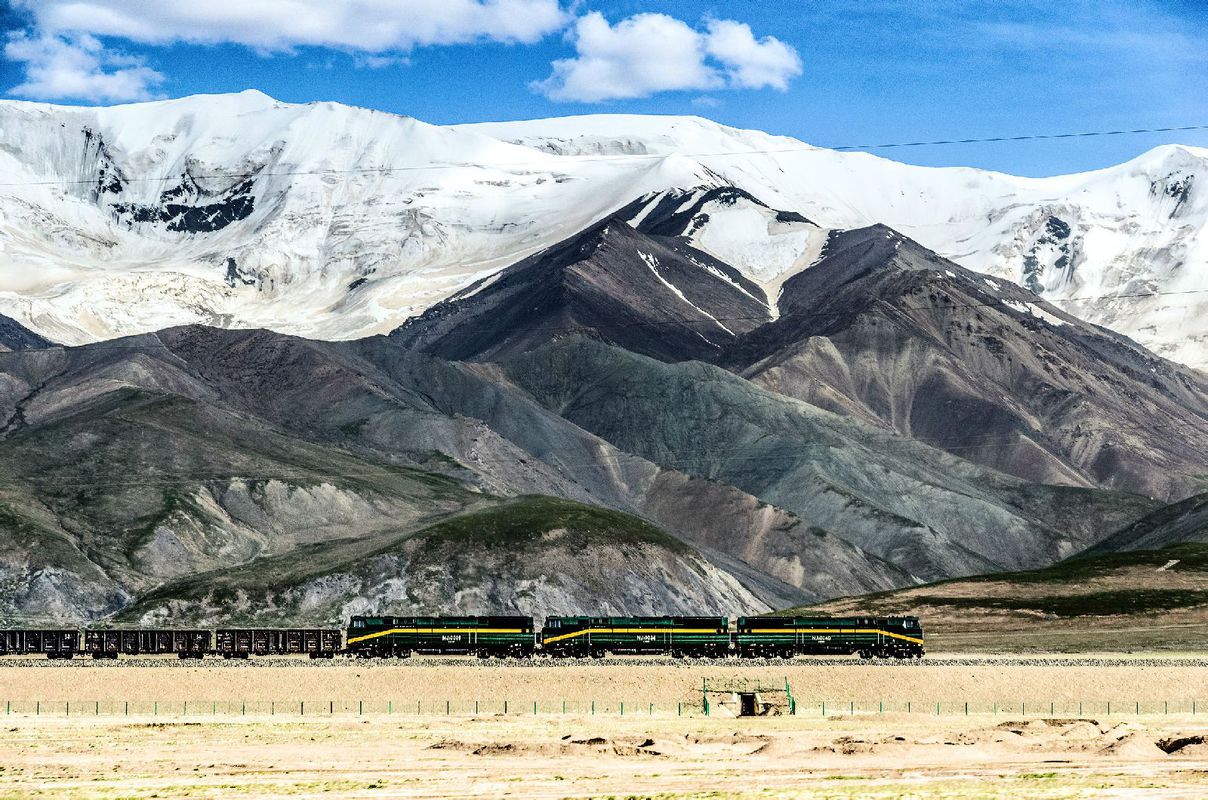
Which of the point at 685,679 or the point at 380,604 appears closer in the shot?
the point at 685,679

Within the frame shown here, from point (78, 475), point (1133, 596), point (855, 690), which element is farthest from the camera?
point (78, 475)

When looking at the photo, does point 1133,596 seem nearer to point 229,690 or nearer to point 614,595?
point 614,595

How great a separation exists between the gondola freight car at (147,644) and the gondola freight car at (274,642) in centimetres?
128

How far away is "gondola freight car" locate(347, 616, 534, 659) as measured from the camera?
9519cm

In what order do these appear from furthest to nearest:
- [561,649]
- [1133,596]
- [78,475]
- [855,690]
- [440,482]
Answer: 1. [440,482]
2. [78,475]
3. [1133,596]
4. [561,649]
5. [855,690]

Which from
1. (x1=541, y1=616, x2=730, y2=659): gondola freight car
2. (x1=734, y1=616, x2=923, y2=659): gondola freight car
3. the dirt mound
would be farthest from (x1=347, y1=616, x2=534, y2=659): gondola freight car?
the dirt mound

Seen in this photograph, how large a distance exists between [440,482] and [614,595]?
50545mm

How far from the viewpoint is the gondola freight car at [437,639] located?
9519cm

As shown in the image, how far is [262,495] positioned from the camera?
175250 mm

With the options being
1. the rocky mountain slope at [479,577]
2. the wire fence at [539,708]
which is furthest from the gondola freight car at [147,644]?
the rocky mountain slope at [479,577]

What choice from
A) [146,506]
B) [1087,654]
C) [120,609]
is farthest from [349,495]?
[1087,654]

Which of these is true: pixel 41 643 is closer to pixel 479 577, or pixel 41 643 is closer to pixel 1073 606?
pixel 479 577

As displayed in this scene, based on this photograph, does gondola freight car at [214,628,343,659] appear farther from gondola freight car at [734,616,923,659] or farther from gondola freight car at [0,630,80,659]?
gondola freight car at [734,616,923,659]

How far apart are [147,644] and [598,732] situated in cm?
4258
